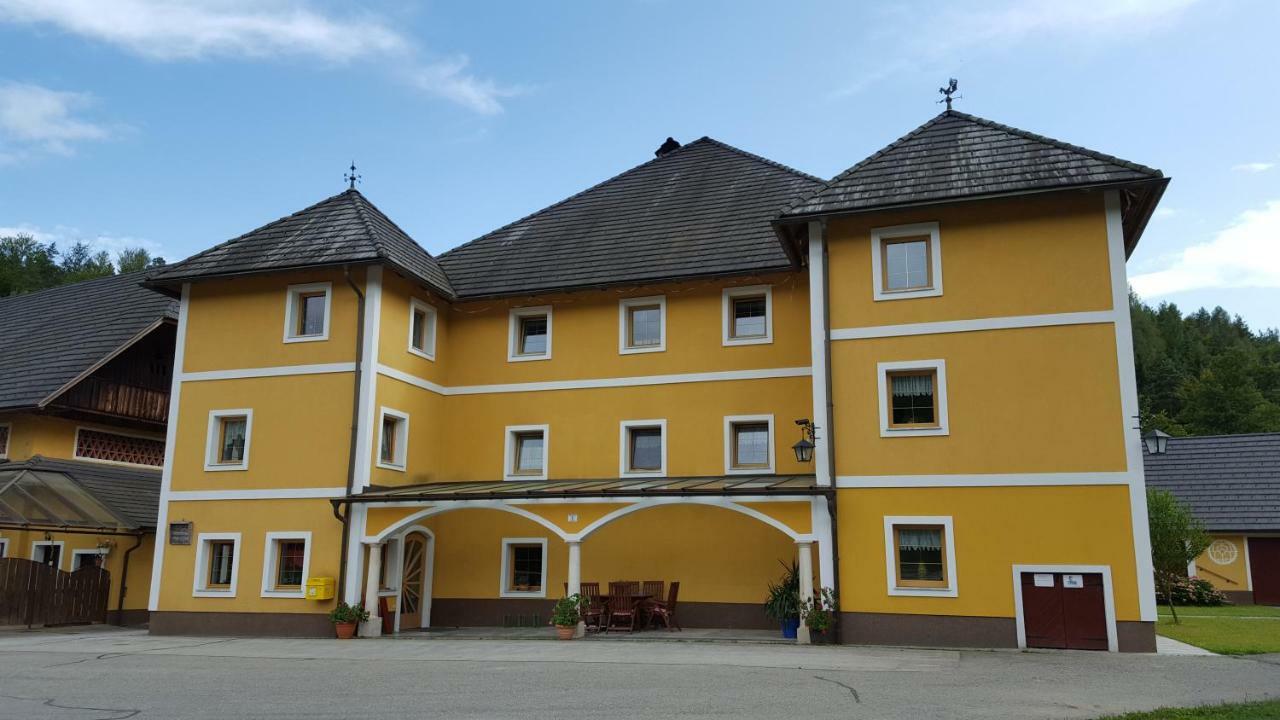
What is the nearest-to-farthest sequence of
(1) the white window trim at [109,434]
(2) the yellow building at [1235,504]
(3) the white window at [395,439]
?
(3) the white window at [395,439] → (1) the white window trim at [109,434] → (2) the yellow building at [1235,504]

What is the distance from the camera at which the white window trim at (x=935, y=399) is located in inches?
667

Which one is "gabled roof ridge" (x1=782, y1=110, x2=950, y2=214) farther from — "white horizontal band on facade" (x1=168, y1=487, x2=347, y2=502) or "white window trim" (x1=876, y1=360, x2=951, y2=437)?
"white horizontal band on facade" (x1=168, y1=487, x2=347, y2=502)

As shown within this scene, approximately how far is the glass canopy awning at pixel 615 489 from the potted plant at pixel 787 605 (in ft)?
5.48

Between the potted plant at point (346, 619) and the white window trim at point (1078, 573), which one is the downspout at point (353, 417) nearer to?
the potted plant at point (346, 619)

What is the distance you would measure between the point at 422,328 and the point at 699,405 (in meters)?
6.51

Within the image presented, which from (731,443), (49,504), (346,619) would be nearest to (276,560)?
(346,619)

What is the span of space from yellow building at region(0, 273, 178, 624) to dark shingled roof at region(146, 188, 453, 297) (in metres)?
4.53

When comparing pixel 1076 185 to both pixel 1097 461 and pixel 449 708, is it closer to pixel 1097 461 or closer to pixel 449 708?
pixel 1097 461

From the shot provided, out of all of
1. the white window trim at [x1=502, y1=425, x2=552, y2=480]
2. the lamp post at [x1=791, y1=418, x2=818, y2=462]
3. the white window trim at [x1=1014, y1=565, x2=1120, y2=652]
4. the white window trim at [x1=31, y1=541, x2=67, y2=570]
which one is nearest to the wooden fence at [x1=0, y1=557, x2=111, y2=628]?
the white window trim at [x1=31, y1=541, x2=67, y2=570]

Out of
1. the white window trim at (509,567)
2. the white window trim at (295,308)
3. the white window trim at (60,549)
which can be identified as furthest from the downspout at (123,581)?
the white window trim at (509,567)

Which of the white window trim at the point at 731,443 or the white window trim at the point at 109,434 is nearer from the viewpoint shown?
the white window trim at the point at 731,443

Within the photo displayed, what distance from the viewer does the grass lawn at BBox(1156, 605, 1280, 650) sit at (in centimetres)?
1575

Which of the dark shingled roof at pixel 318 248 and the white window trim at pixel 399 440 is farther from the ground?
the dark shingled roof at pixel 318 248

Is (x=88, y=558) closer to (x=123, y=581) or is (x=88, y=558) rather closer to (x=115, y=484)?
(x=123, y=581)
